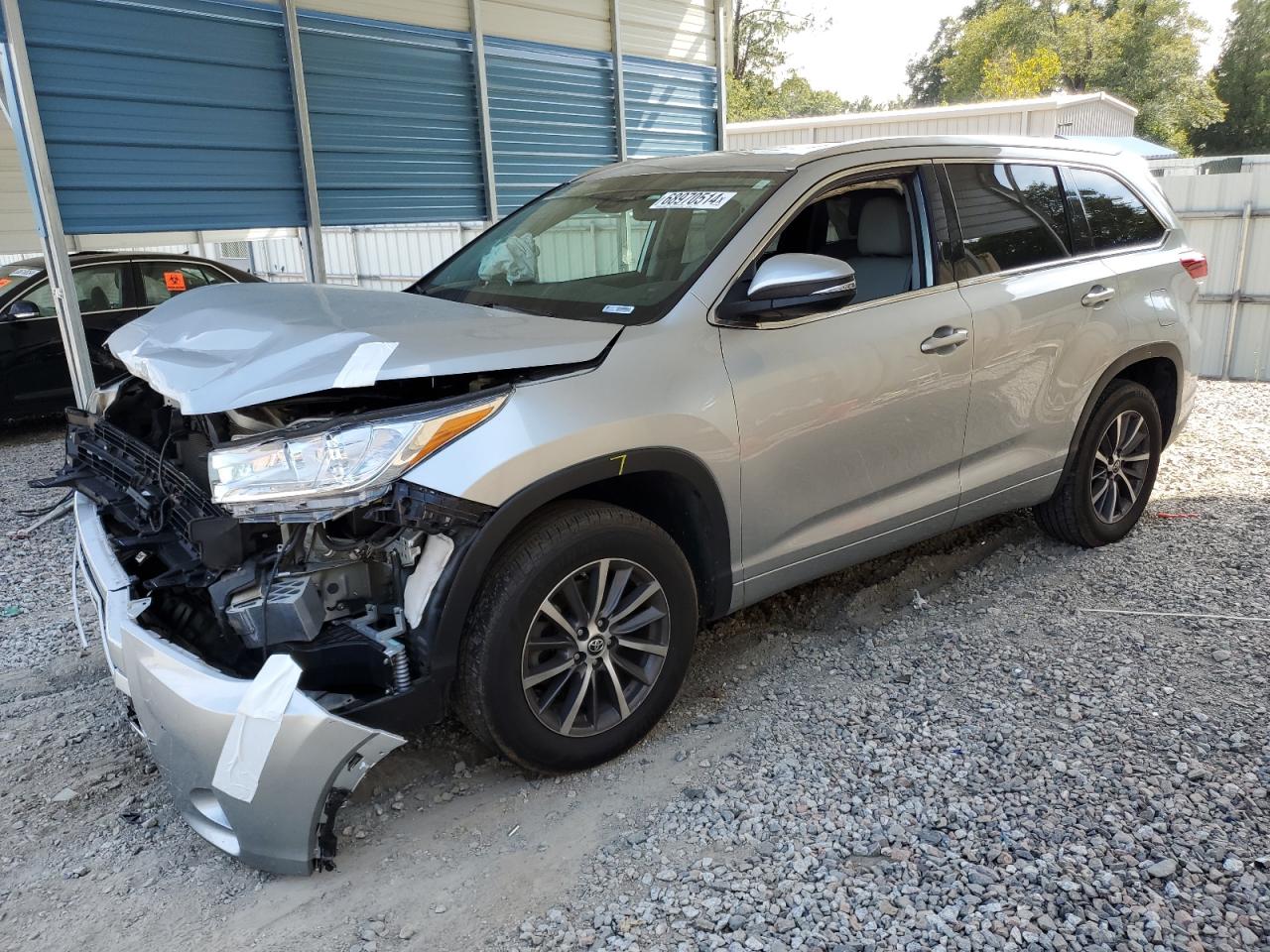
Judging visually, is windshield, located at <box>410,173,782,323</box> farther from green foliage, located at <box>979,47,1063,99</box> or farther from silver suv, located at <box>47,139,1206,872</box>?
green foliage, located at <box>979,47,1063,99</box>

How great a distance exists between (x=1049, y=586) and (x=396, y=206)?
512cm

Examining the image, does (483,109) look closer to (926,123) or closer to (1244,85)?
(926,123)

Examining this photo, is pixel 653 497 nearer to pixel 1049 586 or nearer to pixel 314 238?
pixel 1049 586

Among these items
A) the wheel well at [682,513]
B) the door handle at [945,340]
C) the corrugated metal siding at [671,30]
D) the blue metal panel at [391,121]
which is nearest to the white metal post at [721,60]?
the corrugated metal siding at [671,30]

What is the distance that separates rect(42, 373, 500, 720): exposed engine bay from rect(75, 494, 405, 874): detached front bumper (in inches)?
4.3

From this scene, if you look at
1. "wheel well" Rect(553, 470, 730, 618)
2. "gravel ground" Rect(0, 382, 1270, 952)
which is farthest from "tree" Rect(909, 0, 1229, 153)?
"wheel well" Rect(553, 470, 730, 618)

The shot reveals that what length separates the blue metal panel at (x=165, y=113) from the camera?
5465 millimetres

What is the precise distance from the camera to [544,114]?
8.01 m

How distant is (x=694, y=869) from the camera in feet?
8.77

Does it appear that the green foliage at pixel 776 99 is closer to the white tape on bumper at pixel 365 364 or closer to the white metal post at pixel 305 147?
the white metal post at pixel 305 147

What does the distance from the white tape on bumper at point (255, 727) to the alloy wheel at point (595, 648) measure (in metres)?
0.69

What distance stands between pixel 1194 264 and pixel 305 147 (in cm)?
532

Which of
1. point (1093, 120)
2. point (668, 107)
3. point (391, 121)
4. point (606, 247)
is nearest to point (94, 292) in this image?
point (391, 121)

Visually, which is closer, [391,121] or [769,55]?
[391,121]
